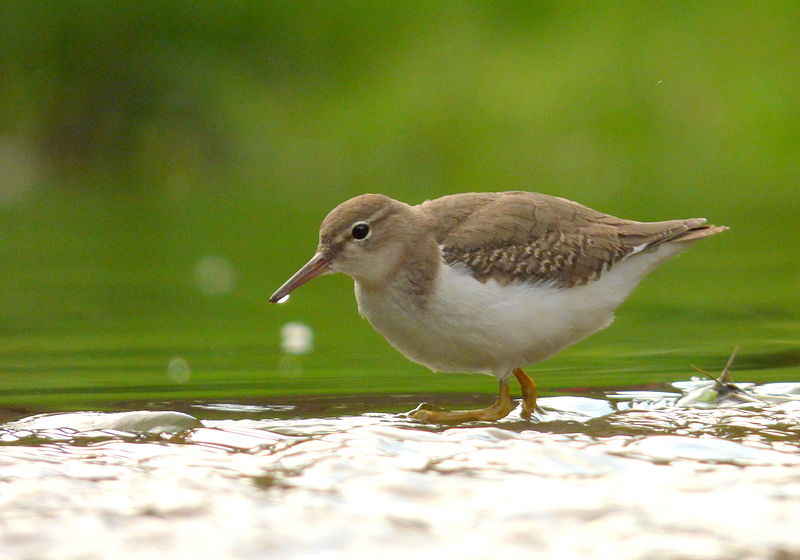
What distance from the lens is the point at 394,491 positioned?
4.61m

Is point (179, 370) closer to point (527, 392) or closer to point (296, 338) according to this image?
point (296, 338)

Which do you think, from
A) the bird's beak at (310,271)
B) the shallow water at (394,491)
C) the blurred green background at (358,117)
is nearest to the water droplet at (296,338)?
the bird's beak at (310,271)

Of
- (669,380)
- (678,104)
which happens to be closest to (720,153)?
(678,104)

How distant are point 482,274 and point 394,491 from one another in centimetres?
290

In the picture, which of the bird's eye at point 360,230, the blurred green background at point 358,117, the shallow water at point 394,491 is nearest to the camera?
the shallow water at point 394,491

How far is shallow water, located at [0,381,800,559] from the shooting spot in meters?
4.05

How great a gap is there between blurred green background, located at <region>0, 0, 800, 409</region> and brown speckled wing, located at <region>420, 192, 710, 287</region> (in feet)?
22.1

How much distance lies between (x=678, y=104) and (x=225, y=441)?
14609 millimetres

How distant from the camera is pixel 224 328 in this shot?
11195 millimetres

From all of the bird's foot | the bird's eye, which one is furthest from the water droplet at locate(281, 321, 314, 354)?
the bird's foot

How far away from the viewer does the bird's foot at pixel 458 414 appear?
7012mm

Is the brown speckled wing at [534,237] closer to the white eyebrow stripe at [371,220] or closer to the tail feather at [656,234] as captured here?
the tail feather at [656,234]

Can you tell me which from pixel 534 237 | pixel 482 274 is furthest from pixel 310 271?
pixel 534 237

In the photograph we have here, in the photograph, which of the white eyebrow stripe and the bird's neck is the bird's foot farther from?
the white eyebrow stripe
